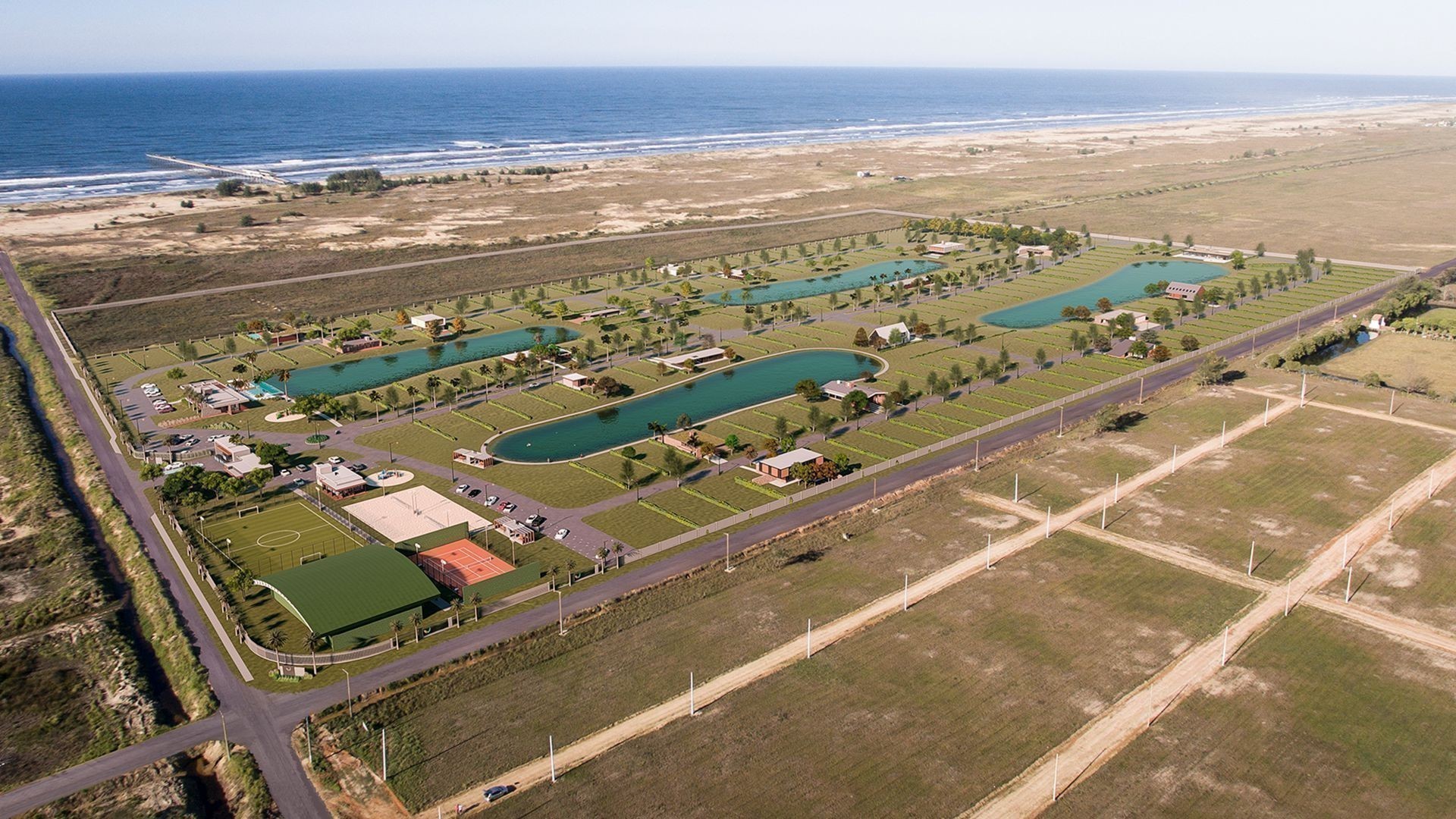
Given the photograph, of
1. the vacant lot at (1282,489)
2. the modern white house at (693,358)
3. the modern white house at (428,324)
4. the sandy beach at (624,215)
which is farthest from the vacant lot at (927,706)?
the sandy beach at (624,215)

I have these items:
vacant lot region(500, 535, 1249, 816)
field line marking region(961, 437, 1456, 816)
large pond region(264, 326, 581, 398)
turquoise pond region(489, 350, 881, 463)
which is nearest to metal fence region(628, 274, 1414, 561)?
vacant lot region(500, 535, 1249, 816)

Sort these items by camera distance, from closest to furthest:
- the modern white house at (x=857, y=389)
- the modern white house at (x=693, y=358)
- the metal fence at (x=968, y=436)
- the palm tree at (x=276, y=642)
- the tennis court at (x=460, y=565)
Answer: the palm tree at (x=276, y=642) < the tennis court at (x=460, y=565) < the metal fence at (x=968, y=436) < the modern white house at (x=857, y=389) < the modern white house at (x=693, y=358)

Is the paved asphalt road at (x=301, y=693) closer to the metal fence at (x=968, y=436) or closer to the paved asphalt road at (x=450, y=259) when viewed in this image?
the metal fence at (x=968, y=436)

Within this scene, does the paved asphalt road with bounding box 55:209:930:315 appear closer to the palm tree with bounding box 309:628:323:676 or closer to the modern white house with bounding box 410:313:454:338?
the modern white house with bounding box 410:313:454:338

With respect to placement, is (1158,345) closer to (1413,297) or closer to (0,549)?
(1413,297)

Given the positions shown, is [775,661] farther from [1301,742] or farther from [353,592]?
[1301,742]

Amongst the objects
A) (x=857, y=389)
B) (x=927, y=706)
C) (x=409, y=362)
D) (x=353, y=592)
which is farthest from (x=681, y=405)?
(x=927, y=706)

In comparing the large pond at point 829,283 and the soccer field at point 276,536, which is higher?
the large pond at point 829,283
